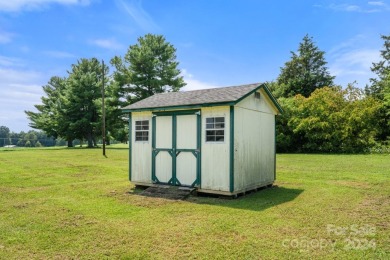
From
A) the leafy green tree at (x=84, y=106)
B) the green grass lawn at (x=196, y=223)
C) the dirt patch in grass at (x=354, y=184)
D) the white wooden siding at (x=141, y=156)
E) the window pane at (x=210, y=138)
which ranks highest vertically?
the leafy green tree at (x=84, y=106)

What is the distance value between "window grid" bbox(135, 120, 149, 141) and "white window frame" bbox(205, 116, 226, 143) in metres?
2.61

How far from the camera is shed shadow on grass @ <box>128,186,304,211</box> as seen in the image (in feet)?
26.1

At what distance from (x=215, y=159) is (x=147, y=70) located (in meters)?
34.4

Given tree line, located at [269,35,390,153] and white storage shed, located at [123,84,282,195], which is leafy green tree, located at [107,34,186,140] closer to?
tree line, located at [269,35,390,153]

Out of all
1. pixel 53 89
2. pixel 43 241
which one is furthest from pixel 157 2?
pixel 53 89

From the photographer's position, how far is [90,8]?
42.5 feet

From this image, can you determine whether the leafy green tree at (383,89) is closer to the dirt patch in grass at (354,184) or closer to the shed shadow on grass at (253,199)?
the dirt patch in grass at (354,184)

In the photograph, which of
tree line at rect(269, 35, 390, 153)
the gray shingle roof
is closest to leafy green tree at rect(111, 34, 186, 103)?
tree line at rect(269, 35, 390, 153)

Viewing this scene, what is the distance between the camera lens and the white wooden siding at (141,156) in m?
10.5

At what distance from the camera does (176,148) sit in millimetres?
9805

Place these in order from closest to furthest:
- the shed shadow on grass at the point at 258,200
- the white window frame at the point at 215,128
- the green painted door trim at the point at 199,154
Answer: the shed shadow on grass at the point at 258,200, the white window frame at the point at 215,128, the green painted door trim at the point at 199,154

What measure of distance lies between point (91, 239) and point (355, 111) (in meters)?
26.1

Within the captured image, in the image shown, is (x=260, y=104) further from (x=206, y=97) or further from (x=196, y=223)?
(x=196, y=223)

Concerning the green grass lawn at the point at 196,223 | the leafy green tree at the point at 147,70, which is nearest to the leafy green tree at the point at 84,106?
the leafy green tree at the point at 147,70
